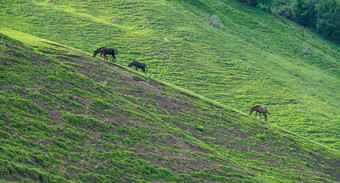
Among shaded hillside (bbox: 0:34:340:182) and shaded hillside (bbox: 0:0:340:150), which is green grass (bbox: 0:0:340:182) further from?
shaded hillside (bbox: 0:0:340:150)

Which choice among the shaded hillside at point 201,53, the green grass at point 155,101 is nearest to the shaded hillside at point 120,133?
the green grass at point 155,101

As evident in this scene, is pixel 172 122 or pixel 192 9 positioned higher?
pixel 192 9

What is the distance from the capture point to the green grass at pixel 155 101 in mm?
17594

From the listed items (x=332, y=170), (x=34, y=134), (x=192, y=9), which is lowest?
(x=332, y=170)

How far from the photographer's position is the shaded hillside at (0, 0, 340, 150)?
41.9 meters

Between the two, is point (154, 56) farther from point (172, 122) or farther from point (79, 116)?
point (79, 116)

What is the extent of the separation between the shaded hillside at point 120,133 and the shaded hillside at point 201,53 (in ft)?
30.4

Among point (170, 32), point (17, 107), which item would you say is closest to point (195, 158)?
point (17, 107)

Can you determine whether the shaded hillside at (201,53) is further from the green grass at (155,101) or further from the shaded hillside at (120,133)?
the shaded hillside at (120,133)

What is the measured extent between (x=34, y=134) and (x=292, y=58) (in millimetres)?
55080

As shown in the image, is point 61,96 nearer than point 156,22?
Yes

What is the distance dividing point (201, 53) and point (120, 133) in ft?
101

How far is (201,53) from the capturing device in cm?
4972

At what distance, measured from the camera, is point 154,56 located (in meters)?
45.3
